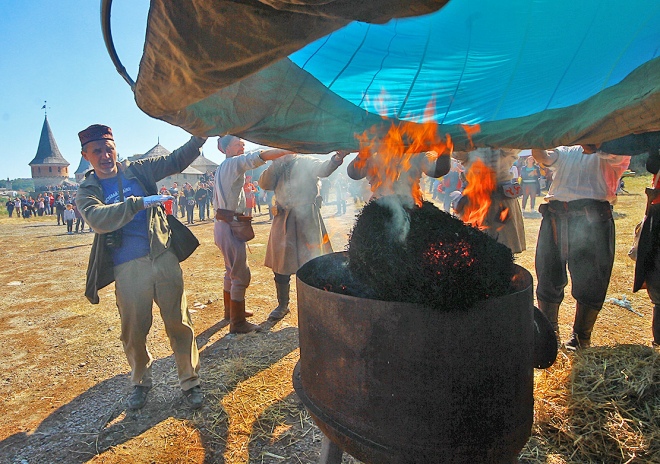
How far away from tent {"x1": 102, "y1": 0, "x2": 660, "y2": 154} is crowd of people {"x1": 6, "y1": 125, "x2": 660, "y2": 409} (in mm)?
411

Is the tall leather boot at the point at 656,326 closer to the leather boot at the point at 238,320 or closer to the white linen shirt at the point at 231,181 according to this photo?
the leather boot at the point at 238,320

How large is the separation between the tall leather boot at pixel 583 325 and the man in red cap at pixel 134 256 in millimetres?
3632

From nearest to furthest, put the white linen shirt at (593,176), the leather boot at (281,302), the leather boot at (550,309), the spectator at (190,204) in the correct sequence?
1. the white linen shirt at (593,176)
2. the leather boot at (550,309)
3. the leather boot at (281,302)
4. the spectator at (190,204)

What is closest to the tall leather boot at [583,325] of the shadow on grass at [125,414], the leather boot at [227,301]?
the shadow on grass at [125,414]

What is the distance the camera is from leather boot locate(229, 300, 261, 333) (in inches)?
182

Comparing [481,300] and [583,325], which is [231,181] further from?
[583,325]

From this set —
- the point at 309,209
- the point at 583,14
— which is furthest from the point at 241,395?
the point at 583,14

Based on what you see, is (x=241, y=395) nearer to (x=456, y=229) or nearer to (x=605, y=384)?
(x=456, y=229)

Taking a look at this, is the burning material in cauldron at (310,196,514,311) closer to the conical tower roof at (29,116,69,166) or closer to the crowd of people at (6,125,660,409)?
the crowd of people at (6,125,660,409)

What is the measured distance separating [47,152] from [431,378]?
90.1 m

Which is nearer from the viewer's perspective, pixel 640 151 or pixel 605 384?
pixel 640 151

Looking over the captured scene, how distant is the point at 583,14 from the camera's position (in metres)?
1.57

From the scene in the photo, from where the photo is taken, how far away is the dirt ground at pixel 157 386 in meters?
Result: 2.72

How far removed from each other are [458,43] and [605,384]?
255 centimetres
